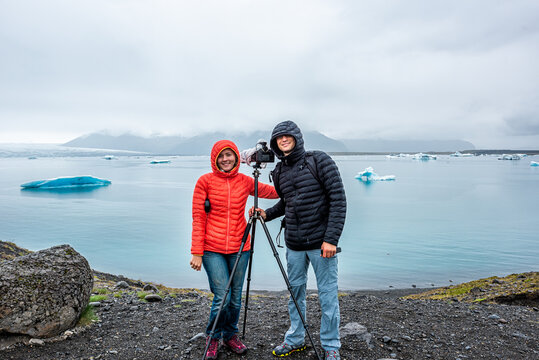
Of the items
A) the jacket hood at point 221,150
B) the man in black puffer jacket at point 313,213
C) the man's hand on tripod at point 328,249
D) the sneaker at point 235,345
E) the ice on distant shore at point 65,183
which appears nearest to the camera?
the man's hand on tripod at point 328,249

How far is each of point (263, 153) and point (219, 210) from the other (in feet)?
2.32

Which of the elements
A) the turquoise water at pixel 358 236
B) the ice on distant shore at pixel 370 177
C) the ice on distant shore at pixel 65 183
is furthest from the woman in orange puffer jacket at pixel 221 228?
the ice on distant shore at pixel 370 177

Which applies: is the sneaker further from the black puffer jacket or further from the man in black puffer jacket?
the black puffer jacket

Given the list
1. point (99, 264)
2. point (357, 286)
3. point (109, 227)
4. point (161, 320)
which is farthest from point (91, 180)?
point (161, 320)

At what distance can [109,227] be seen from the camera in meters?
20.2

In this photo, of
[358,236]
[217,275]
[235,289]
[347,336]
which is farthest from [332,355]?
[358,236]

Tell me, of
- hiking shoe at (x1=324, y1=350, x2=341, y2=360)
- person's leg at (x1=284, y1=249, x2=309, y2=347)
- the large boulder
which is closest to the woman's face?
person's leg at (x1=284, y1=249, x2=309, y2=347)

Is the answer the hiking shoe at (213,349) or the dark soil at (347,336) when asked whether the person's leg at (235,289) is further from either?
the dark soil at (347,336)

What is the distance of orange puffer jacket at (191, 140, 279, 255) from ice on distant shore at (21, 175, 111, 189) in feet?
137

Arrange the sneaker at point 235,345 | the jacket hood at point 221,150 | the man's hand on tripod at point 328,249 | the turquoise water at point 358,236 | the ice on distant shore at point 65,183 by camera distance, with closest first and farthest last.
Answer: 1. the man's hand on tripod at point 328,249
2. the jacket hood at point 221,150
3. the sneaker at point 235,345
4. the turquoise water at point 358,236
5. the ice on distant shore at point 65,183

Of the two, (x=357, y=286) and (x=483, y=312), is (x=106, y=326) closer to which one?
(x=483, y=312)

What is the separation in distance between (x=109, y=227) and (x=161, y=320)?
17.0 metres

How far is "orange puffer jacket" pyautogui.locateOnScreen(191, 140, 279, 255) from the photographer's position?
349cm

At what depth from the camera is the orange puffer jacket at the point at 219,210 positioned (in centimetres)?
349
